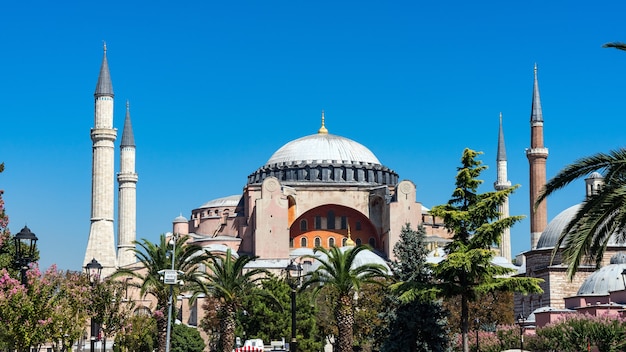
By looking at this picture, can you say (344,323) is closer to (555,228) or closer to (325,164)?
(555,228)

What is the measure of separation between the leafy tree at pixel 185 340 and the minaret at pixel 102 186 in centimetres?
1430

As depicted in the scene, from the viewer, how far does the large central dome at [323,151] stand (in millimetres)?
69375

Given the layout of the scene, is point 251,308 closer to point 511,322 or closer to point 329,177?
point 511,322

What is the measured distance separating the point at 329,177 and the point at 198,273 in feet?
120

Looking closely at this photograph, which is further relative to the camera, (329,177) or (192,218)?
(192,218)

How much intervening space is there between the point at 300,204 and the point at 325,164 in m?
4.56

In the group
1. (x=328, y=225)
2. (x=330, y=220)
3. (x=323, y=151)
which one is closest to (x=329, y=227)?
(x=328, y=225)

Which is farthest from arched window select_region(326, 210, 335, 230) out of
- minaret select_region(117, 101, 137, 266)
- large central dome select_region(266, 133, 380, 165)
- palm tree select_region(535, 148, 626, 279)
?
palm tree select_region(535, 148, 626, 279)

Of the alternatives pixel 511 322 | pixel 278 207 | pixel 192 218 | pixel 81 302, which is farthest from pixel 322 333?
pixel 192 218

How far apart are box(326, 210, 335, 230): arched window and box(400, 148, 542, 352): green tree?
40.1 metres

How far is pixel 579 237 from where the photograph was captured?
14.1 meters

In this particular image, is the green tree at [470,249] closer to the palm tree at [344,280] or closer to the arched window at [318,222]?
the palm tree at [344,280]

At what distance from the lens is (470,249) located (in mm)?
24281

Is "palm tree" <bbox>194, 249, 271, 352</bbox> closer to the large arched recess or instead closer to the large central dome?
the large arched recess
